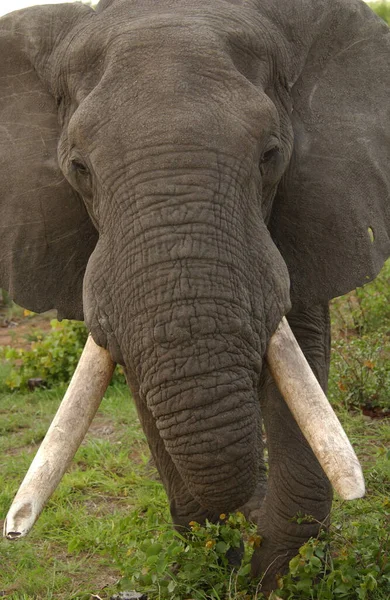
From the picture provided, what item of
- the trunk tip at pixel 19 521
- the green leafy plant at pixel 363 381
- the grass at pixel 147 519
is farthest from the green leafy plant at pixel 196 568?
the green leafy plant at pixel 363 381

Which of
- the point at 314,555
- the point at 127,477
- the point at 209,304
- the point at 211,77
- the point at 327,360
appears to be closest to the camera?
the point at 209,304

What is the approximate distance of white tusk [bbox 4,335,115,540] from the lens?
348 centimetres

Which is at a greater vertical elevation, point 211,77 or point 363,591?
point 211,77

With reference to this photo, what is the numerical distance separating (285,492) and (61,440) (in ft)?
4.04

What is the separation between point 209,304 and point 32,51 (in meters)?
1.55

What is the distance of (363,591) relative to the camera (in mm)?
3885

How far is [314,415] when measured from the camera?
366 cm

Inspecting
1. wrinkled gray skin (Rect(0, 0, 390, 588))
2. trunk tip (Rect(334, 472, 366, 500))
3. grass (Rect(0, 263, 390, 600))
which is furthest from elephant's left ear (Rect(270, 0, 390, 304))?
trunk tip (Rect(334, 472, 366, 500))

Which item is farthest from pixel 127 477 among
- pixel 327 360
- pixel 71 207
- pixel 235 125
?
pixel 235 125

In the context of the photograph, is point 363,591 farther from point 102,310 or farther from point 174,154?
point 174,154

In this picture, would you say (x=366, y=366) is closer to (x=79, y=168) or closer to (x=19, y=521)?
(x=79, y=168)

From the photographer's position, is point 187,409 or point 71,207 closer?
point 187,409

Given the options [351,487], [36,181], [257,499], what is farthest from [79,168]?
[257,499]

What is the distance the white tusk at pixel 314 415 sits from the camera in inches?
136
